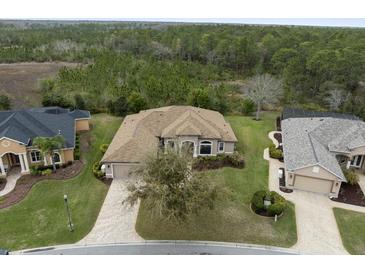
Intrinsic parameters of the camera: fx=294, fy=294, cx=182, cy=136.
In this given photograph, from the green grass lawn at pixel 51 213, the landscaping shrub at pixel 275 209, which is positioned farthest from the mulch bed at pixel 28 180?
the landscaping shrub at pixel 275 209

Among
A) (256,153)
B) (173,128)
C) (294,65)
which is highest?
(294,65)

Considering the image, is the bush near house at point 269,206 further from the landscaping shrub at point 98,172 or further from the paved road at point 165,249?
the landscaping shrub at point 98,172

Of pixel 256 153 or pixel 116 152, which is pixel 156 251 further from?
pixel 256 153

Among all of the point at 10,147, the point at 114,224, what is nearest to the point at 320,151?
the point at 114,224

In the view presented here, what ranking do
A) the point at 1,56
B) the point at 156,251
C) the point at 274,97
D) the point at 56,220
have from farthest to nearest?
the point at 1,56, the point at 274,97, the point at 56,220, the point at 156,251

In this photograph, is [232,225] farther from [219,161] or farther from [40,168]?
[40,168]

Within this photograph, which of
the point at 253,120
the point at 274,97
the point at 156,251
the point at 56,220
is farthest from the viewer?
the point at 274,97

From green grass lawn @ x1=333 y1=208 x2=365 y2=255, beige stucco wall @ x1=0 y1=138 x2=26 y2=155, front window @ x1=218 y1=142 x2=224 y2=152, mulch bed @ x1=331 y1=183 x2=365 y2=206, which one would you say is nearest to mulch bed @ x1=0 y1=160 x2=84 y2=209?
beige stucco wall @ x1=0 y1=138 x2=26 y2=155

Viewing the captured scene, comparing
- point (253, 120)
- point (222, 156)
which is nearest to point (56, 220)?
point (222, 156)
